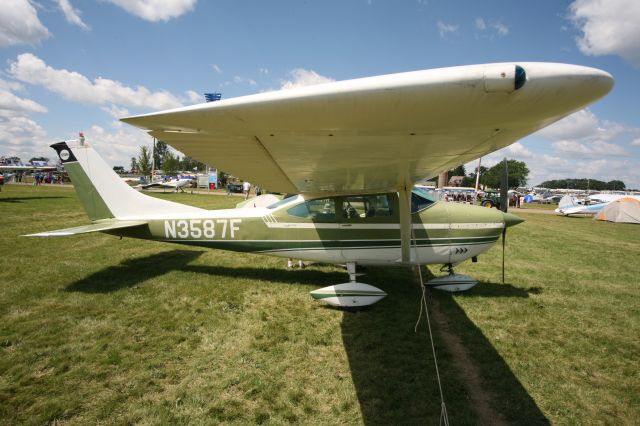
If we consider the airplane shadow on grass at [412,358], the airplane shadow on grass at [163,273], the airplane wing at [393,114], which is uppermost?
the airplane wing at [393,114]

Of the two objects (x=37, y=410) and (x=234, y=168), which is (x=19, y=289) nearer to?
(x=37, y=410)

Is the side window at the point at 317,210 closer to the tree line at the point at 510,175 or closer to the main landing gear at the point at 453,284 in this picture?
the main landing gear at the point at 453,284

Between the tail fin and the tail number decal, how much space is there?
378 mm

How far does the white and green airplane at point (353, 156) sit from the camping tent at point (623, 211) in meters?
21.6

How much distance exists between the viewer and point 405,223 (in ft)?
14.4

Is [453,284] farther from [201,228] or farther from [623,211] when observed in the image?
[623,211]

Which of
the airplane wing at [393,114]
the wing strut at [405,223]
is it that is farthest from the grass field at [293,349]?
the airplane wing at [393,114]

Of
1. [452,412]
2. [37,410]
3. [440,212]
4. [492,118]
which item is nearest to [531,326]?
[440,212]

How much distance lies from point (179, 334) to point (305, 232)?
2482 mm

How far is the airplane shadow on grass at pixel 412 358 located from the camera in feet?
8.50

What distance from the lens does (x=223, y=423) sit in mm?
2400

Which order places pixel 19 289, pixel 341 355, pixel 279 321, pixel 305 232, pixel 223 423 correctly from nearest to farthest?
pixel 223 423
pixel 341 355
pixel 279 321
pixel 19 289
pixel 305 232

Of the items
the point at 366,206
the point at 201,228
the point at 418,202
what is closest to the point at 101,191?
the point at 201,228

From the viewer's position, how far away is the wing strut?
422 centimetres
